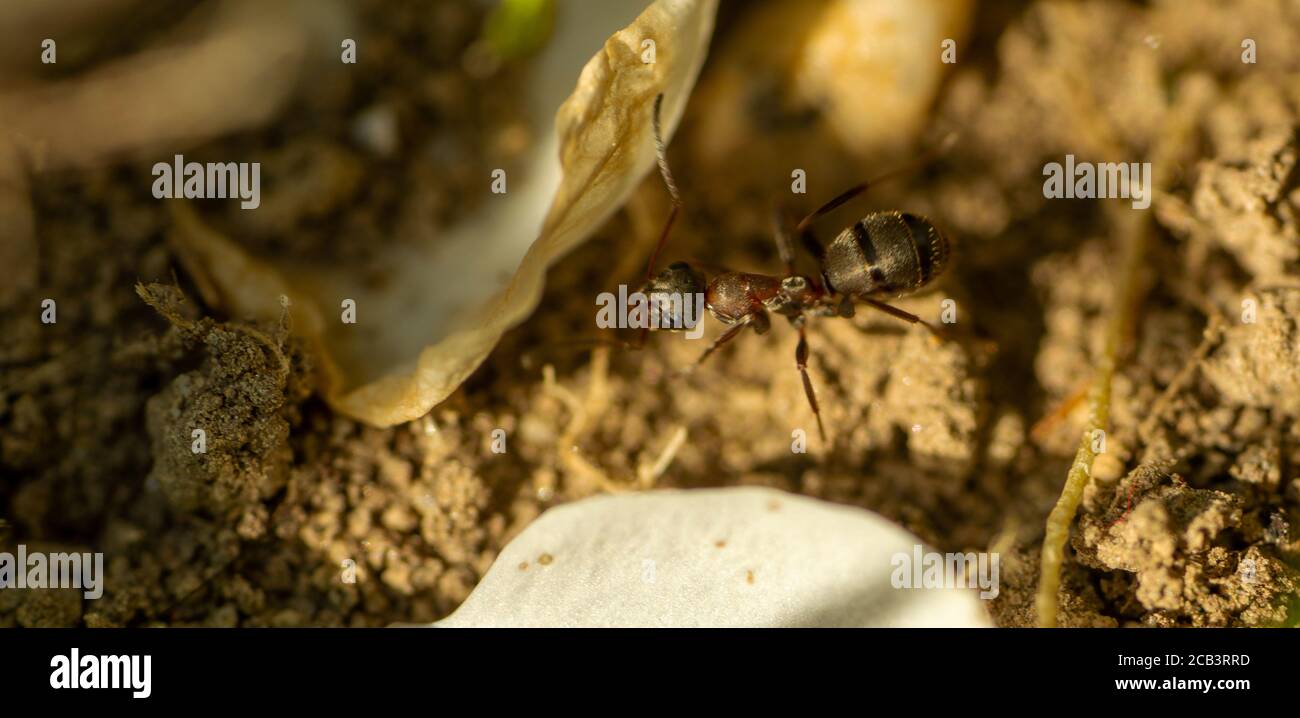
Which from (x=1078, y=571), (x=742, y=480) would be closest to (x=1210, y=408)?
(x=1078, y=571)

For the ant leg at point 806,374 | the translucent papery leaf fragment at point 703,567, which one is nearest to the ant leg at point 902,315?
the ant leg at point 806,374

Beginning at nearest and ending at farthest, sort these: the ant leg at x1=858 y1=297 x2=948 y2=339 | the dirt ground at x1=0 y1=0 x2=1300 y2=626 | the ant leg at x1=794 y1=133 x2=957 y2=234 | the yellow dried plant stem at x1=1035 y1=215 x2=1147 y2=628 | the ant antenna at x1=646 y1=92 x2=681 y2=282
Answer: the yellow dried plant stem at x1=1035 y1=215 x2=1147 y2=628 < the dirt ground at x1=0 y1=0 x2=1300 y2=626 < the ant antenna at x1=646 y1=92 x2=681 y2=282 < the ant leg at x1=858 y1=297 x2=948 y2=339 < the ant leg at x1=794 y1=133 x2=957 y2=234

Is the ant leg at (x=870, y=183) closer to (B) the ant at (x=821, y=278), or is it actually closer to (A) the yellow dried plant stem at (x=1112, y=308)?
(B) the ant at (x=821, y=278)

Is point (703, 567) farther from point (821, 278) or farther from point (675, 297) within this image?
point (821, 278)

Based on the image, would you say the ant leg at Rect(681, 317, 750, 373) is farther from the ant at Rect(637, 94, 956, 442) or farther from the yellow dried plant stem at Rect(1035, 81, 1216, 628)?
the yellow dried plant stem at Rect(1035, 81, 1216, 628)

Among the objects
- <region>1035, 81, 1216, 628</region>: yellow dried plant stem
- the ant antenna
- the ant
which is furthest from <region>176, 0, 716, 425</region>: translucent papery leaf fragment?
<region>1035, 81, 1216, 628</region>: yellow dried plant stem

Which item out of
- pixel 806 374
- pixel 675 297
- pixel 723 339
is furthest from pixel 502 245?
pixel 806 374
